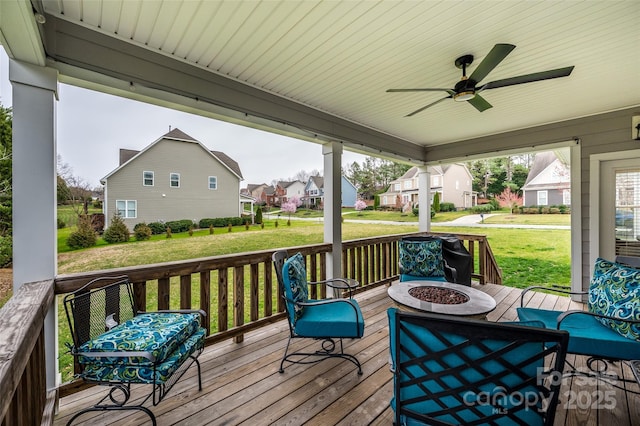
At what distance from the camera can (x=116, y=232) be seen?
7.61 ft

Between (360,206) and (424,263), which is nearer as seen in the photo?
(424,263)

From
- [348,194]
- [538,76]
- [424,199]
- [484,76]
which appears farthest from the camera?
[424,199]

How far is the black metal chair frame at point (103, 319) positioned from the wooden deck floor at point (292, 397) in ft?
0.44

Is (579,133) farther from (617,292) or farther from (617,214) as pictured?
(617,292)

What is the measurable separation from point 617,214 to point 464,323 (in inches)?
186

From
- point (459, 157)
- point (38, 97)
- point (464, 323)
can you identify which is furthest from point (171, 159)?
point (459, 157)

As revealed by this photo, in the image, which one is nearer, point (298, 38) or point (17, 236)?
point (17, 236)

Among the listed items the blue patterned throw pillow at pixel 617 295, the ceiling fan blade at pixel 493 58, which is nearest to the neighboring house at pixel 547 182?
the blue patterned throw pillow at pixel 617 295

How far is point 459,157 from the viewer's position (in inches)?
208

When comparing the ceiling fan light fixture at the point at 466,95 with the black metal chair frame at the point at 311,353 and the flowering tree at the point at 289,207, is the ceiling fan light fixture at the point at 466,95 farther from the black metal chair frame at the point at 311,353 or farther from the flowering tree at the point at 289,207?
the flowering tree at the point at 289,207

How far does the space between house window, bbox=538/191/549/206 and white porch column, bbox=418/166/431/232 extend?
2376 millimetres

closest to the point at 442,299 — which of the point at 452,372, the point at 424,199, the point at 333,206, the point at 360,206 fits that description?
the point at 452,372

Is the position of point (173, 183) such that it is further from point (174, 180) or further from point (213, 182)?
point (213, 182)

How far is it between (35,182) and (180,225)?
1.12 metres
